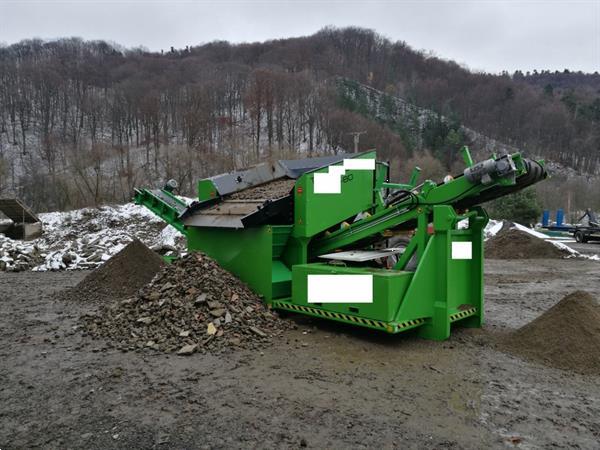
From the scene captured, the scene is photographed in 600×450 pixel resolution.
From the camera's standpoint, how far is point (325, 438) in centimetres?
288

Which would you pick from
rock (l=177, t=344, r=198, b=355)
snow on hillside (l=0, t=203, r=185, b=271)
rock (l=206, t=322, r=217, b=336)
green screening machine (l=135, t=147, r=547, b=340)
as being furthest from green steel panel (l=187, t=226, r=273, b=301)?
snow on hillside (l=0, t=203, r=185, b=271)

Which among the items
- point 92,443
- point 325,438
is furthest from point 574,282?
point 92,443

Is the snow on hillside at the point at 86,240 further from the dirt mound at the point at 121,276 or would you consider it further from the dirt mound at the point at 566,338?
the dirt mound at the point at 566,338

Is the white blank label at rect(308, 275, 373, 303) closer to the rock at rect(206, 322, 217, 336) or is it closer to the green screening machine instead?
the green screening machine

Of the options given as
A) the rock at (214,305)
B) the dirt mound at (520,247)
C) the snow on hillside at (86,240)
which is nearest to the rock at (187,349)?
the rock at (214,305)

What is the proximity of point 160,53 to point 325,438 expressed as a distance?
103m

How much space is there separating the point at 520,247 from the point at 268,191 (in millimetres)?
12138

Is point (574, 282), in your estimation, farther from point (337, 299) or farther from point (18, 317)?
point (18, 317)

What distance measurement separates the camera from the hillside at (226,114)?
1221 inches

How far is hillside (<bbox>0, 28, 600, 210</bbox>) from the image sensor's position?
102ft

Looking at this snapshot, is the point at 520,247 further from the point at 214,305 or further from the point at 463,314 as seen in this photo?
the point at 214,305

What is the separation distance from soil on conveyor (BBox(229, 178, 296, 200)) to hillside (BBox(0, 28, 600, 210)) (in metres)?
19.9

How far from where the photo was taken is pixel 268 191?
6.24 meters

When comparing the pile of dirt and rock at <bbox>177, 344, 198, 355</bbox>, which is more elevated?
the pile of dirt
